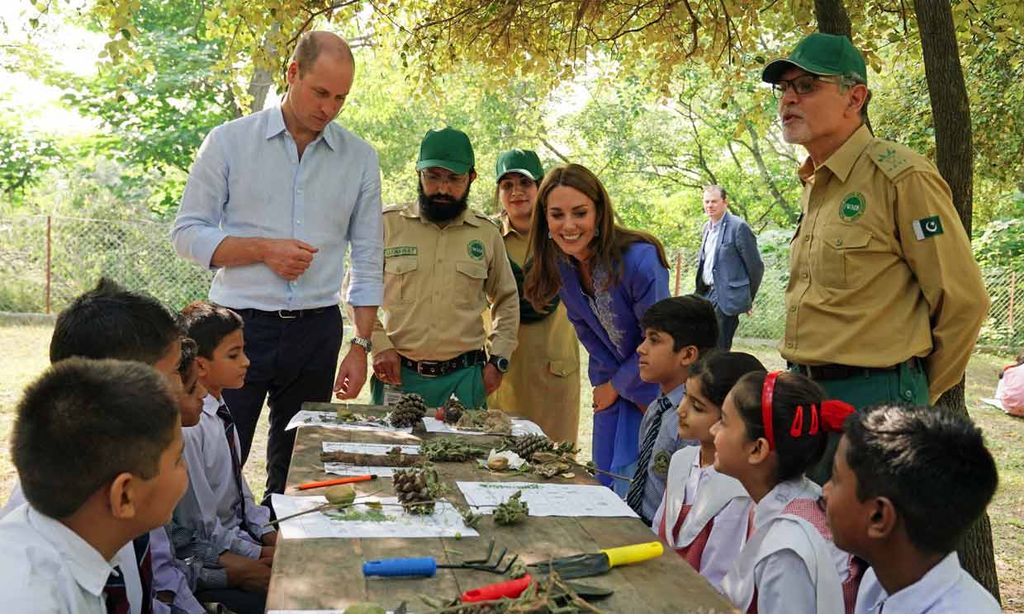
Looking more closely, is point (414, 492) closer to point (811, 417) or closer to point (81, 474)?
point (81, 474)

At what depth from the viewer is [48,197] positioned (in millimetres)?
16438

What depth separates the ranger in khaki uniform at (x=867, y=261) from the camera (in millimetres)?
3109

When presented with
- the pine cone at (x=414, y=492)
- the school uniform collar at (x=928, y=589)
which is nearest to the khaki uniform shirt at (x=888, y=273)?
A: the school uniform collar at (x=928, y=589)

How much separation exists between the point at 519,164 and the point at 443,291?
0.97 m

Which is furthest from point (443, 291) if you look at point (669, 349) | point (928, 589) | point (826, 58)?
point (928, 589)

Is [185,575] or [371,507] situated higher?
[371,507]

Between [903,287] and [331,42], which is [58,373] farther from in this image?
[903,287]

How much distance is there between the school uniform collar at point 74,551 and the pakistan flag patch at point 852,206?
257cm

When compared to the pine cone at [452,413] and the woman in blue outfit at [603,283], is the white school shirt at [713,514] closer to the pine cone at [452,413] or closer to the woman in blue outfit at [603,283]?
the pine cone at [452,413]

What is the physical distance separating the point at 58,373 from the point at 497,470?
1434 mm

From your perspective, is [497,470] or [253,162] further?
[253,162]

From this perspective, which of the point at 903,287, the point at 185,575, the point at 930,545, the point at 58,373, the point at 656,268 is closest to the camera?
the point at 58,373

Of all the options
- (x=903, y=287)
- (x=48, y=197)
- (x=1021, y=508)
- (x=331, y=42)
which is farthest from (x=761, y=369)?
(x=48, y=197)

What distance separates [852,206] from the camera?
326cm
